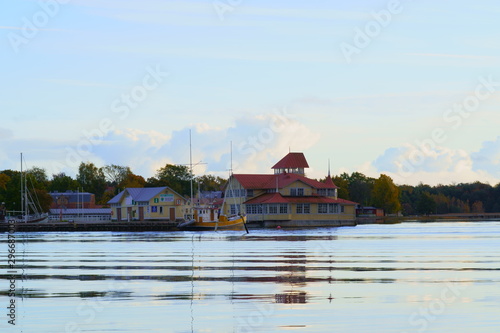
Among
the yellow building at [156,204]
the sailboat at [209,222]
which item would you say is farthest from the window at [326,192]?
the yellow building at [156,204]

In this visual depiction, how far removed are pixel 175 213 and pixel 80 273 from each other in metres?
118

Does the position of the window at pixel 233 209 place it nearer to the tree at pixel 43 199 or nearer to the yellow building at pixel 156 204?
the yellow building at pixel 156 204

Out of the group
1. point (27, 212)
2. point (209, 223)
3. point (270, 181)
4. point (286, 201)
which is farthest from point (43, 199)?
point (209, 223)

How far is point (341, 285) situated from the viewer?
29234mm

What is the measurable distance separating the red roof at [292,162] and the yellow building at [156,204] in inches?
783

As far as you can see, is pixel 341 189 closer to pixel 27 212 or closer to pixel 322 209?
pixel 322 209

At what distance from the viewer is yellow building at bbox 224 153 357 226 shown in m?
129

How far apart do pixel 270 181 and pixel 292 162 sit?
7.84m

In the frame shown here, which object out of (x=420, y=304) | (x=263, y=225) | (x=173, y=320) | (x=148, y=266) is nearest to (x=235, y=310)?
(x=173, y=320)

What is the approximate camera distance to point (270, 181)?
136125 millimetres

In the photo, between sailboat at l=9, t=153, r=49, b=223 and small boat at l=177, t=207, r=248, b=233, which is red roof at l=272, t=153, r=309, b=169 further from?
sailboat at l=9, t=153, r=49, b=223

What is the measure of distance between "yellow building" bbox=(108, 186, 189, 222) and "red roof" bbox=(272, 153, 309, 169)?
19.9 meters

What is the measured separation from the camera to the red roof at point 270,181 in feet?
437

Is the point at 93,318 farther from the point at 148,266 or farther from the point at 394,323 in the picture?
the point at 148,266
